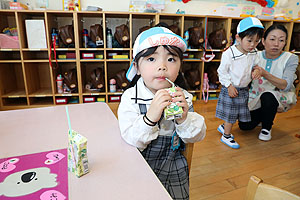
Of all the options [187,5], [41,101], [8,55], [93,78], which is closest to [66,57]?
[93,78]

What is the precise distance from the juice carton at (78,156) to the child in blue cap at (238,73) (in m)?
1.64

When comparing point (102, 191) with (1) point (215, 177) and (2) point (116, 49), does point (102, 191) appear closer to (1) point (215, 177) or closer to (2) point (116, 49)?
(1) point (215, 177)

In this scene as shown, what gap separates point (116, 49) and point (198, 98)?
1550mm

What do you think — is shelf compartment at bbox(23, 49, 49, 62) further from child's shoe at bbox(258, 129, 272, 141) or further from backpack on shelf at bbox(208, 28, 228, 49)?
child's shoe at bbox(258, 129, 272, 141)

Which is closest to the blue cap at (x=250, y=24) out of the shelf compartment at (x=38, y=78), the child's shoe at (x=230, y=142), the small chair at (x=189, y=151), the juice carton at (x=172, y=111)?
the child's shoe at (x=230, y=142)

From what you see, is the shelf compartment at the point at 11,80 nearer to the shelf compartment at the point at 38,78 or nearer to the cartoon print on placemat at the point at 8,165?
the shelf compartment at the point at 38,78

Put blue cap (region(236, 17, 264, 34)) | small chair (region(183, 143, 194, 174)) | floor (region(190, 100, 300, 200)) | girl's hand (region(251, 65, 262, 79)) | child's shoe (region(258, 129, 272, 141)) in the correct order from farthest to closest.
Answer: child's shoe (region(258, 129, 272, 141)) → girl's hand (region(251, 65, 262, 79)) → blue cap (region(236, 17, 264, 34)) → floor (region(190, 100, 300, 200)) → small chair (region(183, 143, 194, 174))

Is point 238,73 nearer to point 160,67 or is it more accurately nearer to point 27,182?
point 160,67

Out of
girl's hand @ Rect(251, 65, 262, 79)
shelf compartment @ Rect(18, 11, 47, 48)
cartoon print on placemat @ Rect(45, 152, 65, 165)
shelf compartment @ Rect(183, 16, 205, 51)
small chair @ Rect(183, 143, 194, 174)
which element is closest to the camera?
cartoon print on placemat @ Rect(45, 152, 65, 165)

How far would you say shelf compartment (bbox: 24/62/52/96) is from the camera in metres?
2.89

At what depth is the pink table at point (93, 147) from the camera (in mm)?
488

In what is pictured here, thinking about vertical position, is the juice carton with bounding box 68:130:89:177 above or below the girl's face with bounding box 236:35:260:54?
below

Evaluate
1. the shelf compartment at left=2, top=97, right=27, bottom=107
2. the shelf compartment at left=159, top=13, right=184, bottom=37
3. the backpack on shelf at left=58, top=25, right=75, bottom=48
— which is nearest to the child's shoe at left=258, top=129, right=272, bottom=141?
the shelf compartment at left=159, top=13, right=184, bottom=37

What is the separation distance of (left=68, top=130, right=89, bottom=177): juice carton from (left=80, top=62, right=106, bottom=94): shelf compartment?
248cm
